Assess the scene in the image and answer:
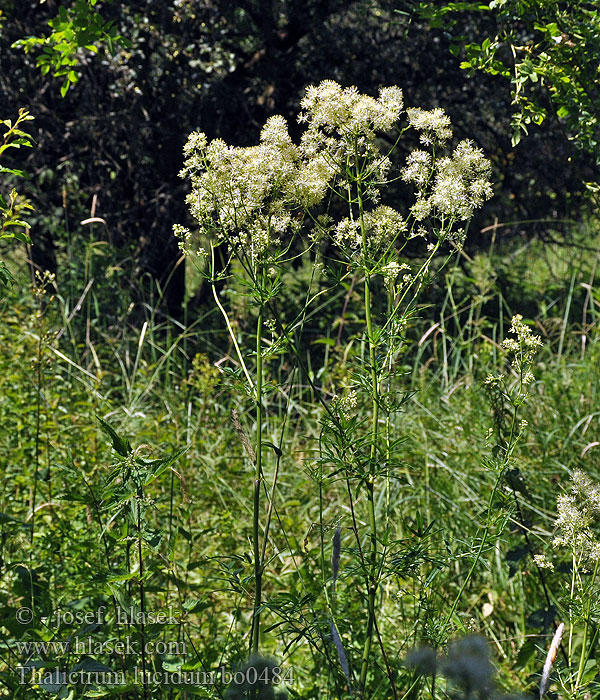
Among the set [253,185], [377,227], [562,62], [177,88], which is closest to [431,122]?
[377,227]

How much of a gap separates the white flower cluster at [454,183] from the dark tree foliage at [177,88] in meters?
3.31

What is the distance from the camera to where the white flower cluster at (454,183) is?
170 centimetres

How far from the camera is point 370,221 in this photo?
1.73 metres

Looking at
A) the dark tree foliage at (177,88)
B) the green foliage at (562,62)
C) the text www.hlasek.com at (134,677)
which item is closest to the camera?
the text www.hlasek.com at (134,677)

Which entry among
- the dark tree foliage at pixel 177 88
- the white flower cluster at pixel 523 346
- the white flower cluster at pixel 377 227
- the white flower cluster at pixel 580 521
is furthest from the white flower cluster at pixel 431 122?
the dark tree foliage at pixel 177 88

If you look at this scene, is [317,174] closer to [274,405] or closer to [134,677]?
[134,677]

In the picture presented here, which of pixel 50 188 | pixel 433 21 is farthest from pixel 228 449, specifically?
pixel 50 188

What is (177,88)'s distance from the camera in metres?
4.99

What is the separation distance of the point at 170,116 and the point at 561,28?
2989mm

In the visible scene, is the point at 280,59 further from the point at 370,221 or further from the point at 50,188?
the point at 370,221

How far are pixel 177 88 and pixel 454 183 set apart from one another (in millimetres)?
3695

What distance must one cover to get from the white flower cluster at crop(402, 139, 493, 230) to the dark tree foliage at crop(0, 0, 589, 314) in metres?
3.31

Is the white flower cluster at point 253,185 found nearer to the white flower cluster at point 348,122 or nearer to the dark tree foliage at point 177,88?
the white flower cluster at point 348,122

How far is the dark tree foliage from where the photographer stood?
4.90 metres
